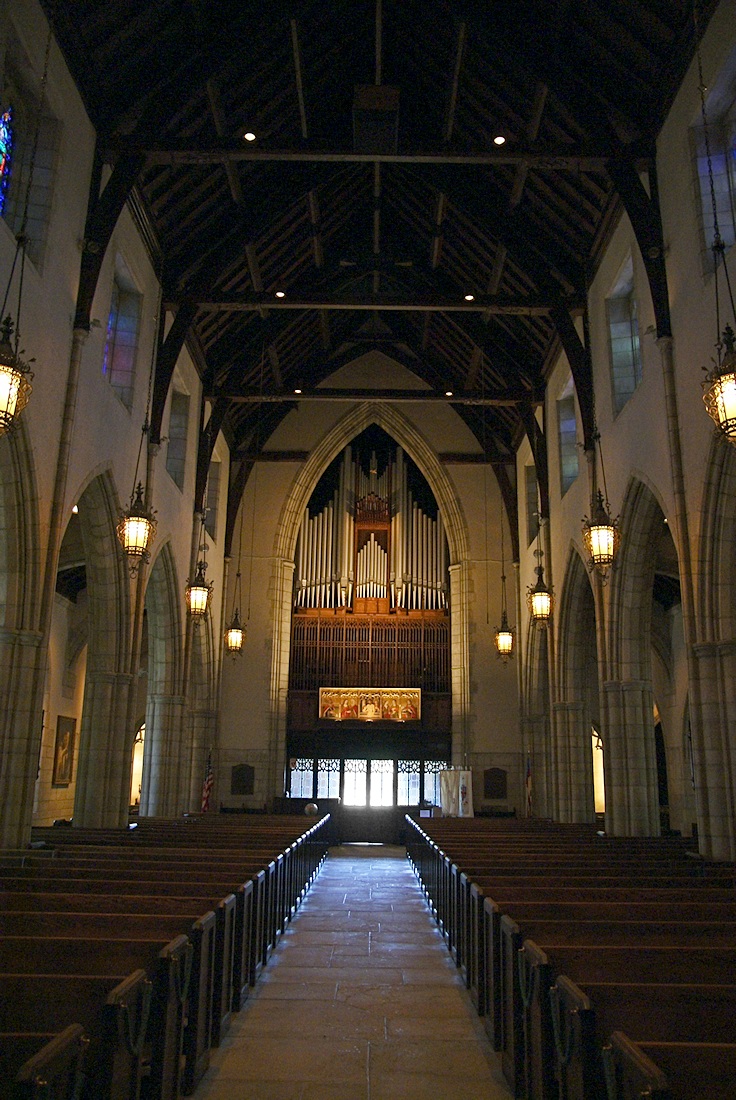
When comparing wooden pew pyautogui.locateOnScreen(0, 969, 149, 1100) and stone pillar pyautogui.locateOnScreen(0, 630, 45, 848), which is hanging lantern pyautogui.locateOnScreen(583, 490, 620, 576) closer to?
stone pillar pyautogui.locateOnScreen(0, 630, 45, 848)

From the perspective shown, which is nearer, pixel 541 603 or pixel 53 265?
pixel 53 265

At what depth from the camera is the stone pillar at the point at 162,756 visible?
14.8m

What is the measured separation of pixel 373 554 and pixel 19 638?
13.4m

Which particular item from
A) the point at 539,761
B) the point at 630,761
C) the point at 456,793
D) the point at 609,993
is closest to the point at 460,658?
the point at 539,761

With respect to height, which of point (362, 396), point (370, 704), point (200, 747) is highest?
point (362, 396)

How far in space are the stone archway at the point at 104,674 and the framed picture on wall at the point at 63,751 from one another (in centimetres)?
826

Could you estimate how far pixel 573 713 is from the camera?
1470cm

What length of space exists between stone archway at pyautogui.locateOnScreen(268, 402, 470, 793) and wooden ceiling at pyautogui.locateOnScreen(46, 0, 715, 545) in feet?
7.58

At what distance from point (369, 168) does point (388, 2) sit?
3.88m

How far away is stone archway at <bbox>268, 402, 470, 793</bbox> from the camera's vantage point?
19.9 meters

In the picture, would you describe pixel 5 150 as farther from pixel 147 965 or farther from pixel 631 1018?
pixel 631 1018

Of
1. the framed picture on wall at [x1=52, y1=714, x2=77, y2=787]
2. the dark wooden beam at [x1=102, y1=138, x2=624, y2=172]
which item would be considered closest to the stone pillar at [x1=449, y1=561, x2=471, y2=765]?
the framed picture on wall at [x1=52, y1=714, x2=77, y2=787]

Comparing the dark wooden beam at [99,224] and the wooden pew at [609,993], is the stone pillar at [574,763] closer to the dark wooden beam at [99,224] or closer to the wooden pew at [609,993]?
the dark wooden beam at [99,224]

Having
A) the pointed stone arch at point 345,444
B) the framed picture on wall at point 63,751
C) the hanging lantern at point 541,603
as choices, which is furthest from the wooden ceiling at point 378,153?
the framed picture on wall at point 63,751
